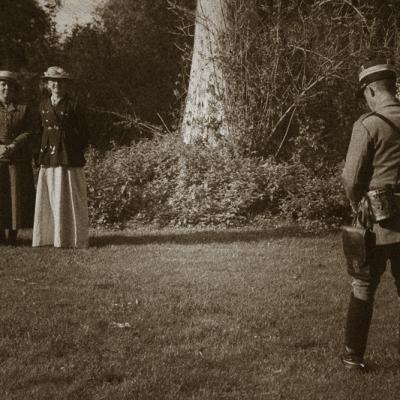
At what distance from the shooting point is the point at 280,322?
539 cm

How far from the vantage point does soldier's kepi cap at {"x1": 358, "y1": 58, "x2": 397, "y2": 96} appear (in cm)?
409

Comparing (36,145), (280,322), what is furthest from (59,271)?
(280,322)

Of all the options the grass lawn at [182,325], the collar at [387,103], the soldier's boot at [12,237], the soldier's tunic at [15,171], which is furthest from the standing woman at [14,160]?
the collar at [387,103]

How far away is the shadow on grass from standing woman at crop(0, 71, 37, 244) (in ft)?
3.25

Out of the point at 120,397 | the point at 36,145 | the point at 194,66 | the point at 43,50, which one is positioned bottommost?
the point at 120,397

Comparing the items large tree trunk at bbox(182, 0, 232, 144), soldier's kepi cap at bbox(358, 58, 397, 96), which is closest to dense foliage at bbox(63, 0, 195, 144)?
large tree trunk at bbox(182, 0, 232, 144)

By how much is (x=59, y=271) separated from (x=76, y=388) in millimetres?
3233

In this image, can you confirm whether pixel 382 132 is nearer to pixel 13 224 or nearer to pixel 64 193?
pixel 64 193

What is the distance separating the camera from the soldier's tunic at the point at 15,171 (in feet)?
27.6

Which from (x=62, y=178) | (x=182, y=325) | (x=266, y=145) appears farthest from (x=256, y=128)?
(x=182, y=325)

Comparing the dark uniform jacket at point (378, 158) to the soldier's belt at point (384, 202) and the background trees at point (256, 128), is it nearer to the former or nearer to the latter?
the soldier's belt at point (384, 202)

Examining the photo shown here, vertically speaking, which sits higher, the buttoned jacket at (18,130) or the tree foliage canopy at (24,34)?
the tree foliage canopy at (24,34)

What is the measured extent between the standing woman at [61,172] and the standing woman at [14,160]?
27 centimetres

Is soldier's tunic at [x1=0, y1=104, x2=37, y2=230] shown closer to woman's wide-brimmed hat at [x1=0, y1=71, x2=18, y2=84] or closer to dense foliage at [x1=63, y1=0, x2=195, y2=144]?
woman's wide-brimmed hat at [x1=0, y1=71, x2=18, y2=84]
